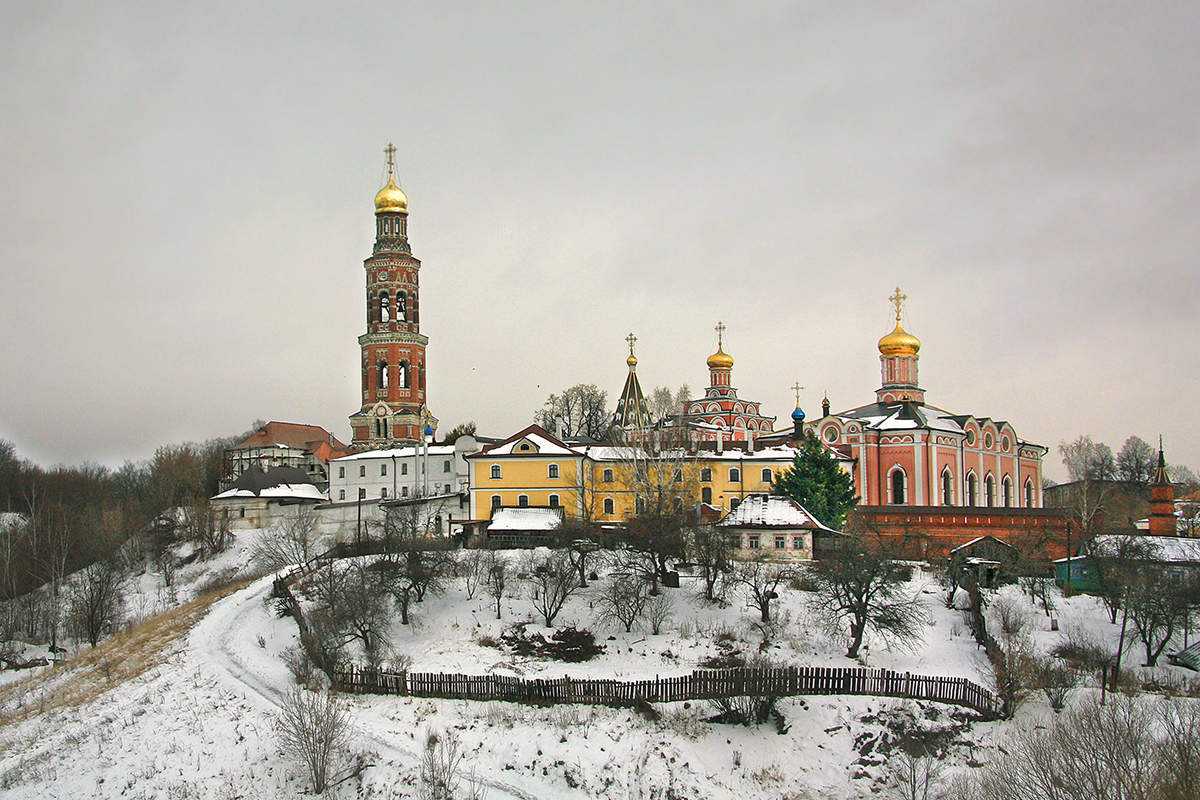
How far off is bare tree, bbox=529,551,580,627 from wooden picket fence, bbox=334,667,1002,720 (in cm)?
547

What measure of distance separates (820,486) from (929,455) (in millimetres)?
11894

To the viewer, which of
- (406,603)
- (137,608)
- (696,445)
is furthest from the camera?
(696,445)

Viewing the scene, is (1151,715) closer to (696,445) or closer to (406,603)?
(406,603)

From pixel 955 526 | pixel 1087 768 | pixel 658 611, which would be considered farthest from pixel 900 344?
Answer: pixel 1087 768

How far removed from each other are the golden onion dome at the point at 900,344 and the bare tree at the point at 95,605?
3931 cm

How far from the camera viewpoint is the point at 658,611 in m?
30.4

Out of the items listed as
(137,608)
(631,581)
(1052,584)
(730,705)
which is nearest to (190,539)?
(137,608)

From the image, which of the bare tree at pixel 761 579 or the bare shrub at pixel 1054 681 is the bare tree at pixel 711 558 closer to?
the bare tree at pixel 761 579

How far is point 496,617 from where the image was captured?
30891 mm

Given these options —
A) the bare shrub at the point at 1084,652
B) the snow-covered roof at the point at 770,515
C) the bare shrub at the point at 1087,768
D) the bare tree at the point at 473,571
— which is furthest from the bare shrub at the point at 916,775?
the bare tree at the point at 473,571

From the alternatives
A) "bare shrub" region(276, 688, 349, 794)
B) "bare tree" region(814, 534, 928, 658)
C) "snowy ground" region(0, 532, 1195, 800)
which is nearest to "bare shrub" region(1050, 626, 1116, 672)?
"snowy ground" region(0, 532, 1195, 800)

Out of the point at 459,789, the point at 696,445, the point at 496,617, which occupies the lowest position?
the point at 459,789

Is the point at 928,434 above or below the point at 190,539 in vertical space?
above

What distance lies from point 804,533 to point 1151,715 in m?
14.7
